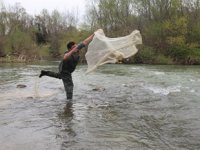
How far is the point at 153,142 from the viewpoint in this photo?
24.4ft

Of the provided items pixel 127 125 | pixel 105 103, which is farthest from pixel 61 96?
Result: pixel 127 125

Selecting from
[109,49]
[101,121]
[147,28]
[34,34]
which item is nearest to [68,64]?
[109,49]

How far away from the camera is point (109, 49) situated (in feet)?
37.4

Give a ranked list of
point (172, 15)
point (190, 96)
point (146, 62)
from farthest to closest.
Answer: point (172, 15), point (146, 62), point (190, 96)

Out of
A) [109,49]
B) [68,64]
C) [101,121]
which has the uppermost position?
[109,49]

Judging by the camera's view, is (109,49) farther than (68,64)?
No

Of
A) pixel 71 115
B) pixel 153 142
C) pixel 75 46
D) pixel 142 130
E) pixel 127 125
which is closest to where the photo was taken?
pixel 153 142

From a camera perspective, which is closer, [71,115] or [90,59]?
[71,115]

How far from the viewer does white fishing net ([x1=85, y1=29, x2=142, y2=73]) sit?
1141 cm

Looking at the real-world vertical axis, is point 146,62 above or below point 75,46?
below

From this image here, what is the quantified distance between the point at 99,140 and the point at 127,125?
5.16ft

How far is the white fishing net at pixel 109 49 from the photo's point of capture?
449 inches

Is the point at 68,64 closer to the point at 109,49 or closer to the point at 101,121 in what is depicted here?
the point at 109,49

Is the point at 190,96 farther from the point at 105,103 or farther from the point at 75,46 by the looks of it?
the point at 75,46
